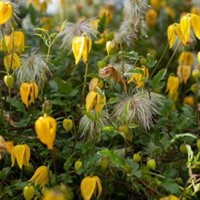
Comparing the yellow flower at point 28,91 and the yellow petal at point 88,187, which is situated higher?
the yellow flower at point 28,91

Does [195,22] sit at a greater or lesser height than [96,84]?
greater

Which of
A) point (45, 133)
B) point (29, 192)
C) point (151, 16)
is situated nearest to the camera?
point (45, 133)

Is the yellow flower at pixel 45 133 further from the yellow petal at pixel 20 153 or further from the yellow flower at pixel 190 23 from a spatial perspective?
the yellow flower at pixel 190 23

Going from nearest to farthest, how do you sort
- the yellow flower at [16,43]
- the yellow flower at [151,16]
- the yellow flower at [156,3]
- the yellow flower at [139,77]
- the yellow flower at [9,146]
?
the yellow flower at [9,146] < the yellow flower at [139,77] < the yellow flower at [16,43] < the yellow flower at [151,16] < the yellow flower at [156,3]

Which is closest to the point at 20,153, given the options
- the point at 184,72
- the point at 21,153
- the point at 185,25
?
the point at 21,153

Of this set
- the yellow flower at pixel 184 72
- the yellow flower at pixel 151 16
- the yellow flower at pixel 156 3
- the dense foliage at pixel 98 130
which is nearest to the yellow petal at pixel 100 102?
the dense foliage at pixel 98 130

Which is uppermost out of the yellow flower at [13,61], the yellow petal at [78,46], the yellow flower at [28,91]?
the yellow petal at [78,46]

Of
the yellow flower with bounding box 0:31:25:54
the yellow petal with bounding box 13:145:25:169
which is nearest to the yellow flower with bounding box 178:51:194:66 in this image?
the yellow flower with bounding box 0:31:25:54

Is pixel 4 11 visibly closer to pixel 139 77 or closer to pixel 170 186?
pixel 139 77
